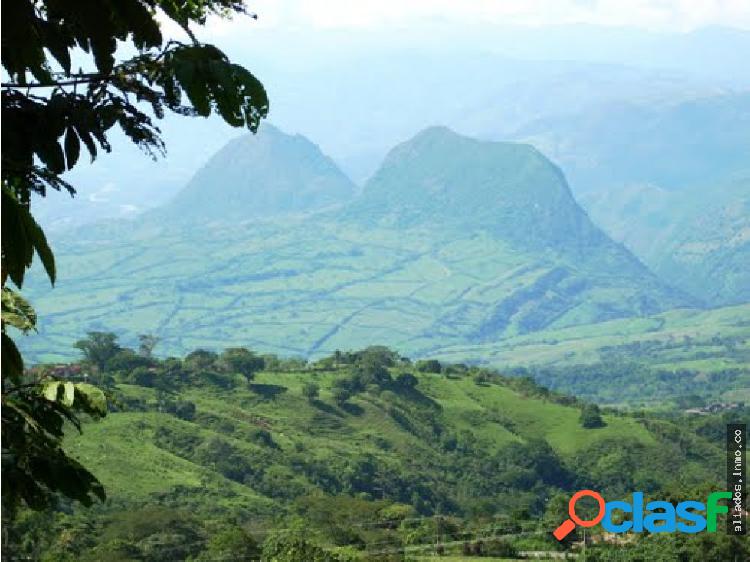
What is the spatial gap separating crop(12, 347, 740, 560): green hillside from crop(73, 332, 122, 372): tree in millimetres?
341

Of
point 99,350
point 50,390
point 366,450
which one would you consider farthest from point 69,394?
point 366,450

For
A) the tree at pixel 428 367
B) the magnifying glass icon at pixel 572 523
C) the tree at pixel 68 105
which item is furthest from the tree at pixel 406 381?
the tree at pixel 68 105

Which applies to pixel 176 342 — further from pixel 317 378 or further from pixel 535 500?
pixel 535 500

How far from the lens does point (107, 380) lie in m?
65.4

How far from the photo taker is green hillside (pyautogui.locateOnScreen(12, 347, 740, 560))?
4734cm

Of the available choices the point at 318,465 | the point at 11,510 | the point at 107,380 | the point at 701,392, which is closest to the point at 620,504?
the point at 318,465

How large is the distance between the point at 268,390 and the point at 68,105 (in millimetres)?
70254

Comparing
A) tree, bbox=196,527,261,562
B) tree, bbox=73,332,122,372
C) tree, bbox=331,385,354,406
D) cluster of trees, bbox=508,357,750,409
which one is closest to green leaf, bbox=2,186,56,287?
tree, bbox=196,527,261,562

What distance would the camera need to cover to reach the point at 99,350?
66750 millimetres

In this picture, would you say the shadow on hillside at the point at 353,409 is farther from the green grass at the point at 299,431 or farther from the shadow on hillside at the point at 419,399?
the shadow on hillside at the point at 419,399

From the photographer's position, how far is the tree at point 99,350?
66.4 metres

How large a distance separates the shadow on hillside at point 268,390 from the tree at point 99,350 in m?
8.73

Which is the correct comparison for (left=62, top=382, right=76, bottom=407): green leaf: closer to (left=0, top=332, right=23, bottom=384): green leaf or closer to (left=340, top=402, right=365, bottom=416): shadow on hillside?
(left=0, top=332, right=23, bottom=384): green leaf

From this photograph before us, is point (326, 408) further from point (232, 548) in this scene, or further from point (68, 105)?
point (68, 105)
